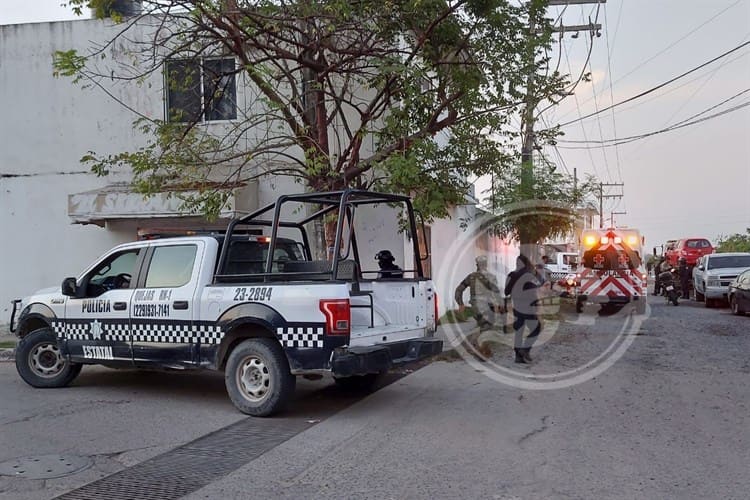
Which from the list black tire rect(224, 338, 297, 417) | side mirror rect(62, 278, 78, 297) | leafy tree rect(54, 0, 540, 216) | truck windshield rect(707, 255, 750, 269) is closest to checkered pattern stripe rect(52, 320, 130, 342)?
side mirror rect(62, 278, 78, 297)

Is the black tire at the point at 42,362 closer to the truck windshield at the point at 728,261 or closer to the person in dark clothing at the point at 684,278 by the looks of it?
the truck windshield at the point at 728,261

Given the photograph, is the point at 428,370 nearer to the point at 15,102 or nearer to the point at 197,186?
the point at 197,186

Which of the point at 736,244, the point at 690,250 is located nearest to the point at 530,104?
the point at 690,250

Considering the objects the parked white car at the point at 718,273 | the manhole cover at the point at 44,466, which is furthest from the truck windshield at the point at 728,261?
the manhole cover at the point at 44,466

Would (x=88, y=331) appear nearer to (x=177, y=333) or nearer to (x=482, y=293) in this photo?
(x=177, y=333)

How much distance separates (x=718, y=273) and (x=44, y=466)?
2020 centimetres

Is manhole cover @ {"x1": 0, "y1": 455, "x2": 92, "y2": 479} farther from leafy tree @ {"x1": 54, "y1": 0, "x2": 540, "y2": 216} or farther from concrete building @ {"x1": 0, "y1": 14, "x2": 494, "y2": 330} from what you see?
concrete building @ {"x1": 0, "y1": 14, "x2": 494, "y2": 330}

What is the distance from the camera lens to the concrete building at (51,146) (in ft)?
50.7

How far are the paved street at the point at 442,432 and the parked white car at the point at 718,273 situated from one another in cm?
1137

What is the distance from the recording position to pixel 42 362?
9125 mm

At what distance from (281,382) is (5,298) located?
11324 mm

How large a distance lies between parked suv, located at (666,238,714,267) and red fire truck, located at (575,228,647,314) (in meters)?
10.6

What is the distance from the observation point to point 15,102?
15.8 metres

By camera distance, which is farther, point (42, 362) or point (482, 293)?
point (482, 293)
